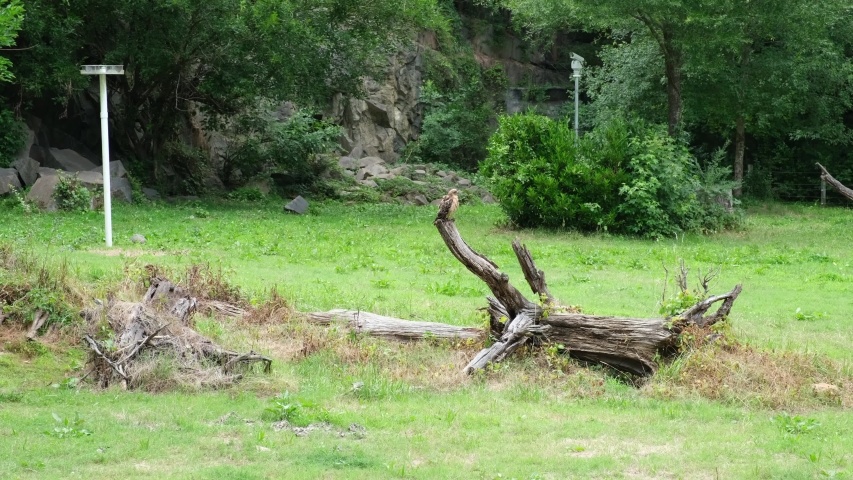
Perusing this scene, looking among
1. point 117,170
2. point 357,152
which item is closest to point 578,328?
point 117,170

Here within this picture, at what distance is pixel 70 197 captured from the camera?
872 inches

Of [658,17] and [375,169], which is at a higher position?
[658,17]

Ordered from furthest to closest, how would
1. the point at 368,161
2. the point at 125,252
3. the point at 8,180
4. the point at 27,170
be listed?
Result: the point at 368,161 < the point at 27,170 < the point at 8,180 < the point at 125,252

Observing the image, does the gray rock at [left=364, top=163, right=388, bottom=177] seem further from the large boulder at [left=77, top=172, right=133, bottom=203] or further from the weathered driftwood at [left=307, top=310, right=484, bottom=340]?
the weathered driftwood at [left=307, top=310, right=484, bottom=340]

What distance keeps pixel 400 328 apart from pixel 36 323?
375 cm

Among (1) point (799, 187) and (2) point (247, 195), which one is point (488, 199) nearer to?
(2) point (247, 195)

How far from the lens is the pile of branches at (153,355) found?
8.08m

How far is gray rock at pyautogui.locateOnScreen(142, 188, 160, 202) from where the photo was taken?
86.5ft

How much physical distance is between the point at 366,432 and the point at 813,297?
28.6 ft

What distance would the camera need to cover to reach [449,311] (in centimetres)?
1138

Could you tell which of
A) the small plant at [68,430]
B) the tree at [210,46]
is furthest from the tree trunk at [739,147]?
the small plant at [68,430]

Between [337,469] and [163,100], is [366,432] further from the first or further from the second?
[163,100]

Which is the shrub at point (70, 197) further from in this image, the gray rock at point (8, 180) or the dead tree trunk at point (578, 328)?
the dead tree trunk at point (578, 328)

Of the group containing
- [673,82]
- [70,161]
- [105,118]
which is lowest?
[70,161]
